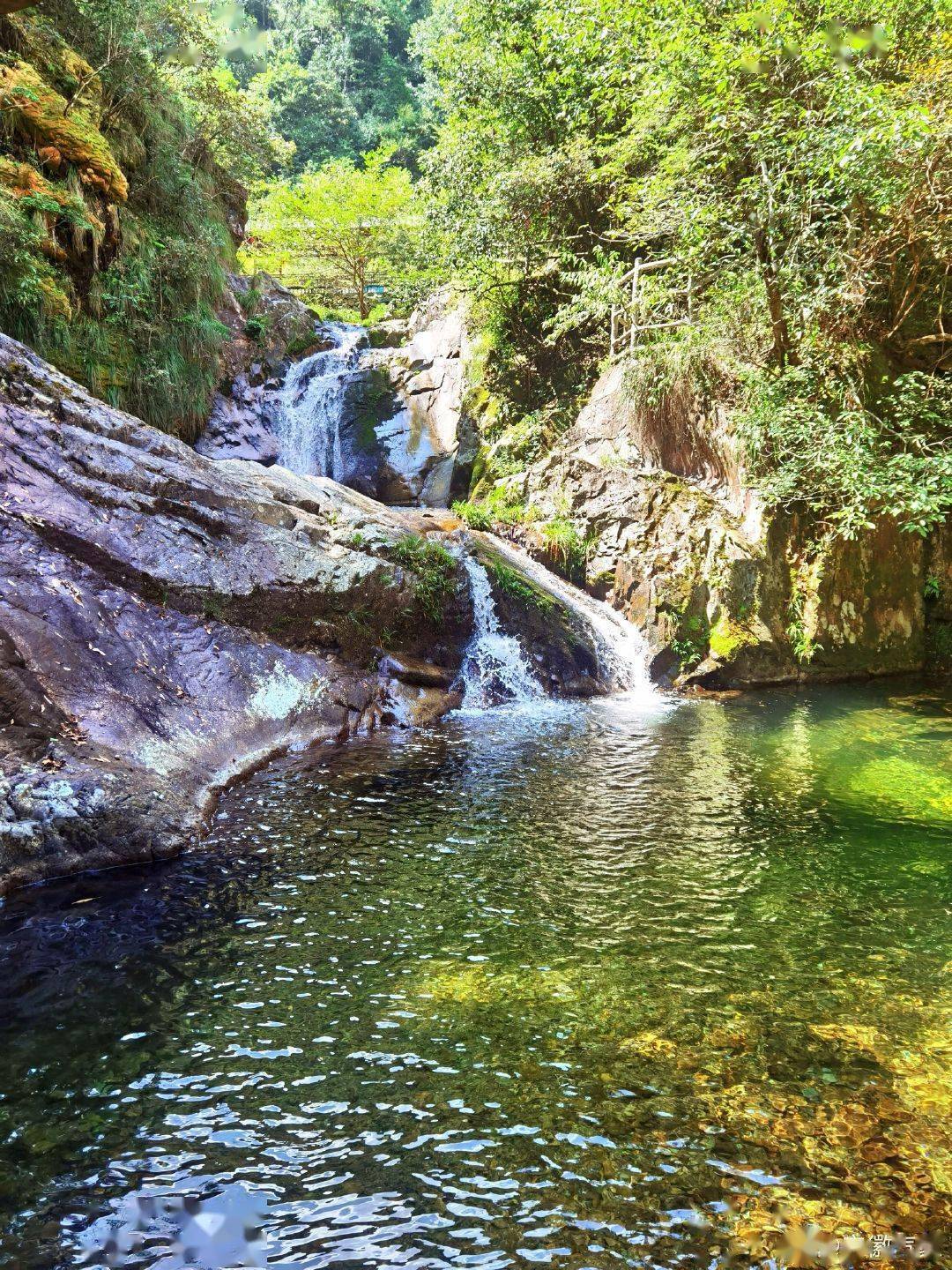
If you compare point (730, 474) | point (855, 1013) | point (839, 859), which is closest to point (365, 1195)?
point (855, 1013)

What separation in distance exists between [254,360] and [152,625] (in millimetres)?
12372

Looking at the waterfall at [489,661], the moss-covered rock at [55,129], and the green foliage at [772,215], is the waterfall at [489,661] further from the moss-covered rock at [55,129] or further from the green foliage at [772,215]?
the moss-covered rock at [55,129]

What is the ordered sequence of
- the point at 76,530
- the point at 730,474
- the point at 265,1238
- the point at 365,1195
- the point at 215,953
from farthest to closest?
1. the point at 730,474
2. the point at 76,530
3. the point at 215,953
4. the point at 365,1195
5. the point at 265,1238

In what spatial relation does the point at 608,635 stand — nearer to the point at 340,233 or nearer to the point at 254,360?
the point at 254,360

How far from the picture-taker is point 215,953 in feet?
14.7

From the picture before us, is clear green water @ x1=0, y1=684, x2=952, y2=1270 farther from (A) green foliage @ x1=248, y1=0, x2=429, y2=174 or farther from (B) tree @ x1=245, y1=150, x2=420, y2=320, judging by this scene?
(A) green foliage @ x1=248, y1=0, x2=429, y2=174

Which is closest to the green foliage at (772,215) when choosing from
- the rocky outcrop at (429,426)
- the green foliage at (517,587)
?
the rocky outcrop at (429,426)

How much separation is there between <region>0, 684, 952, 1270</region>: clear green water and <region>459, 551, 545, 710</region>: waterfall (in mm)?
3735

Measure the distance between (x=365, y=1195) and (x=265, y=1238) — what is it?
0.37 metres

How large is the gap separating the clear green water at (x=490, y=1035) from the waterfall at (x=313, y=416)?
1181 centimetres

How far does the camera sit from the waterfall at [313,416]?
17.3 m

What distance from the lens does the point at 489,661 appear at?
10883 millimetres

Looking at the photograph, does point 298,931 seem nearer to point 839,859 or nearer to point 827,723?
point 839,859

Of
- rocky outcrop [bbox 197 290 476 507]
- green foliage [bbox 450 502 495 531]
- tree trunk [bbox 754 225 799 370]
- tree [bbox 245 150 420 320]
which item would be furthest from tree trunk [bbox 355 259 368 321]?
tree trunk [bbox 754 225 799 370]
